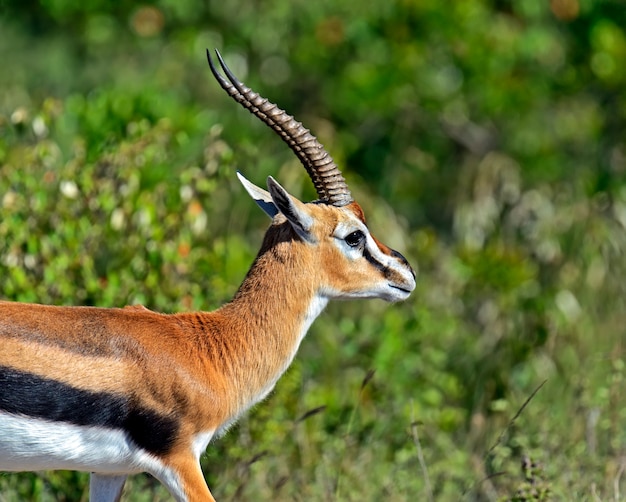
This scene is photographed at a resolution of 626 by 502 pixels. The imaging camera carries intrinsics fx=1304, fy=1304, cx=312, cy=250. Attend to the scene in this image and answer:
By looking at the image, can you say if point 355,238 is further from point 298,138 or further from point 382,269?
point 298,138

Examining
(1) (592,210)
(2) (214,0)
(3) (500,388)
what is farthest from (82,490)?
(2) (214,0)

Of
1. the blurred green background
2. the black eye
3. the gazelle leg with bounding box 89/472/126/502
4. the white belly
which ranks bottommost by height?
the blurred green background

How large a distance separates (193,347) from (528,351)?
11.7 feet

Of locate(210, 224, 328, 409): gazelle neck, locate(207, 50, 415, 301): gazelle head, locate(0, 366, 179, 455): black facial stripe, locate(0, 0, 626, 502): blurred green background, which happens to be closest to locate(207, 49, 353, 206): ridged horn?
locate(207, 50, 415, 301): gazelle head

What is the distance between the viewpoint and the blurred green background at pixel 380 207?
671 cm

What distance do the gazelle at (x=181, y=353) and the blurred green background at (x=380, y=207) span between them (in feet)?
2.47

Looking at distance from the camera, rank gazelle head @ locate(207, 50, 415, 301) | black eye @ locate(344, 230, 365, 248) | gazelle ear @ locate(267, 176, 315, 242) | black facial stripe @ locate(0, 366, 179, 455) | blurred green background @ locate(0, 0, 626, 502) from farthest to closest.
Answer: blurred green background @ locate(0, 0, 626, 502), black eye @ locate(344, 230, 365, 248), gazelle head @ locate(207, 50, 415, 301), gazelle ear @ locate(267, 176, 315, 242), black facial stripe @ locate(0, 366, 179, 455)

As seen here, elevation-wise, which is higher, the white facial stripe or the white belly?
the white facial stripe

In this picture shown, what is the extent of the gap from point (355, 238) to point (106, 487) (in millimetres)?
1453

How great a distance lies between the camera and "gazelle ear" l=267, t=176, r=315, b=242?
206 inches

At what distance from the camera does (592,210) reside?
10.2 meters

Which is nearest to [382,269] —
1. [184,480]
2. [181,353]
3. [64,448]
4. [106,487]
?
[181,353]

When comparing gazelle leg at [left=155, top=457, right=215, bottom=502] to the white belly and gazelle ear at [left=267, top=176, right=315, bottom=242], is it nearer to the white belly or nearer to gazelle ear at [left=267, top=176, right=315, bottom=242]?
the white belly

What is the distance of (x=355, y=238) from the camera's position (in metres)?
5.51
